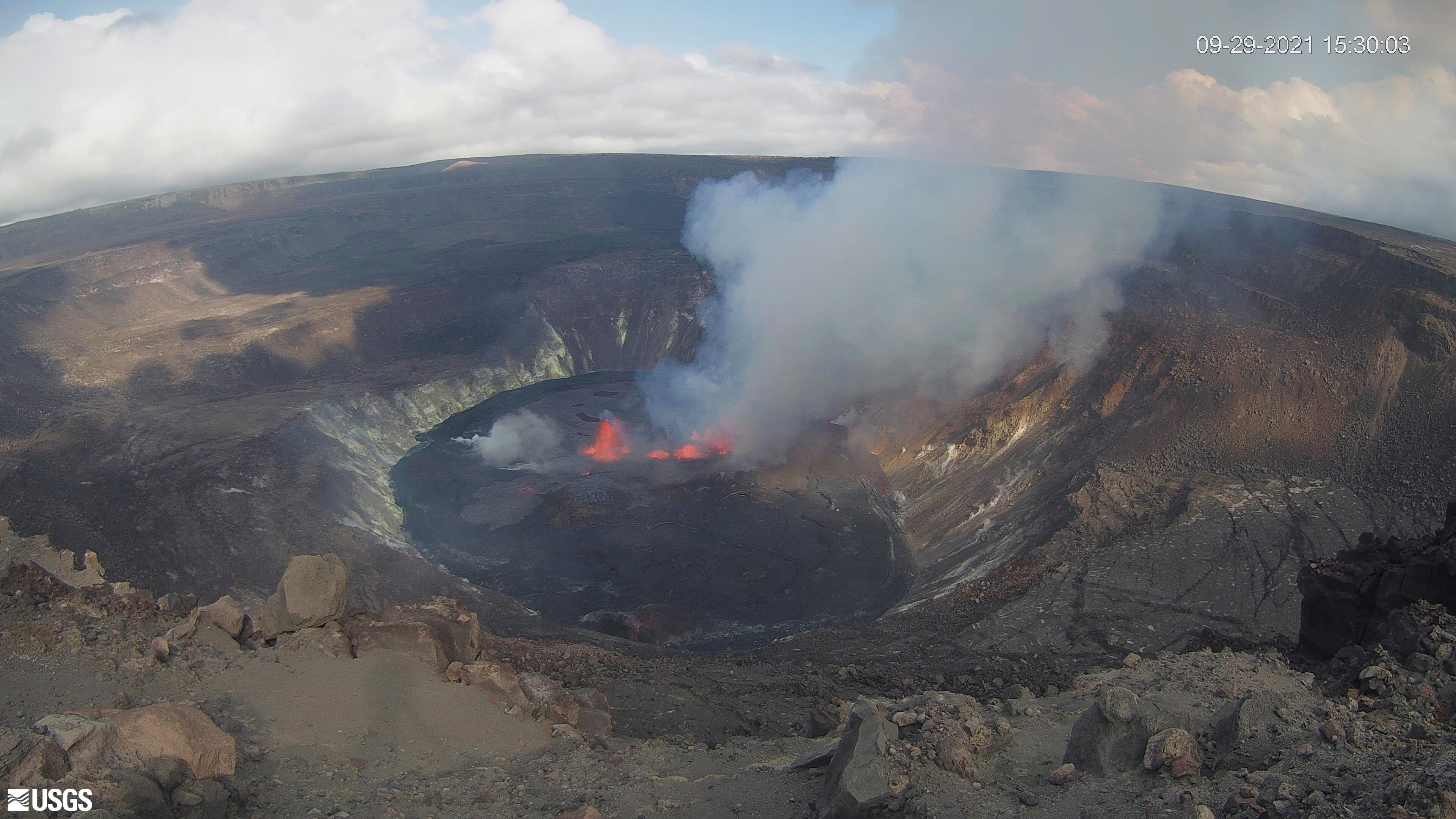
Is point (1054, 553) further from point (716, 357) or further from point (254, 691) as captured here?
point (716, 357)

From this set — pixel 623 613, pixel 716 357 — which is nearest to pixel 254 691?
pixel 623 613

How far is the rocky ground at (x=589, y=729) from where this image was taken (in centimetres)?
904

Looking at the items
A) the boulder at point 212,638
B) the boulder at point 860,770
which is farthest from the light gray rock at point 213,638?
the boulder at point 860,770

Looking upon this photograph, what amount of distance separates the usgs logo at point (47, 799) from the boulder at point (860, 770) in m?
8.51

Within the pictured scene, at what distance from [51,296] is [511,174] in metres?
112

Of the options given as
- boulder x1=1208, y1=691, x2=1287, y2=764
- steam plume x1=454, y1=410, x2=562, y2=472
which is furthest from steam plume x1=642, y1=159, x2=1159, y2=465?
boulder x1=1208, y1=691, x2=1287, y2=764

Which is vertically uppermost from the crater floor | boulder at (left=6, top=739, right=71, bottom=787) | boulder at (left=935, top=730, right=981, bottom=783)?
boulder at (left=6, top=739, right=71, bottom=787)

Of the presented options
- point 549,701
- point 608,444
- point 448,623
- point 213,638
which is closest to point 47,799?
point 213,638

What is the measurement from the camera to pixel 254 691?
12492mm

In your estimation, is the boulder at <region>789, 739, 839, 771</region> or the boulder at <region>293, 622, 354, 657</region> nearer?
the boulder at <region>789, 739, 839, 771</region>

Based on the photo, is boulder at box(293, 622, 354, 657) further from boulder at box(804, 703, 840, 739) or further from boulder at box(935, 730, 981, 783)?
boulder at box(935, 730, 981, 783)

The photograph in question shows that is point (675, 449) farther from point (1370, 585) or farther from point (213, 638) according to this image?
point (1370, 585)

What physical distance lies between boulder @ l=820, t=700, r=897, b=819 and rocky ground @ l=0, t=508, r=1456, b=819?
0.03m

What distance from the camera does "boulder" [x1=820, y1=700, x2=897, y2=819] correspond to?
398 inches
